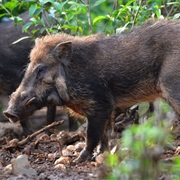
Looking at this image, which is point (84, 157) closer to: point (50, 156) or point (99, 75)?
point (50, 156)

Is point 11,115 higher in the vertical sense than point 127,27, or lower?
lower

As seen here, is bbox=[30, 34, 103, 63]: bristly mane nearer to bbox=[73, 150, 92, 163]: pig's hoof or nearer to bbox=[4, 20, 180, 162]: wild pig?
bbox=[4, 20, 180, 162]: wild pig

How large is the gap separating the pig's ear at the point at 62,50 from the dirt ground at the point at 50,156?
0.71m

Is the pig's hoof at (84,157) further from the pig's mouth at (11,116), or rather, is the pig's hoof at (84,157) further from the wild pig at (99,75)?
the pig's mouth at (11,116)

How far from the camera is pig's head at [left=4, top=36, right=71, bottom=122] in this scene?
591cm

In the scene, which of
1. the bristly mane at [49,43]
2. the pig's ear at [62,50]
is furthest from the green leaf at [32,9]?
the pig's ear at [62,50]

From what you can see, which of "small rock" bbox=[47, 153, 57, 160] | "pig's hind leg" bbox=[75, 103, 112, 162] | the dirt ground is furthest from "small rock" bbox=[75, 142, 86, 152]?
"pig's hind leg" bbox=[75, 103, 112, 162]

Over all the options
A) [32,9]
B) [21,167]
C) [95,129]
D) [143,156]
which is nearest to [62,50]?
[95,129]

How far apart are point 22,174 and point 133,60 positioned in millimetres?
1743

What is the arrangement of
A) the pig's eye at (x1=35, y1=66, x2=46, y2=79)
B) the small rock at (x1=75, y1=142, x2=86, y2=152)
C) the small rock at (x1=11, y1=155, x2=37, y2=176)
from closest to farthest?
1. the small rock at (x1=11, y1=155, x2=37, y2=176)
2. the pig's eye at (x1=35, y1=66, x2=46, y2=79)
3. the small rock at (x1=75, y1=142, x2=86, y2=152)

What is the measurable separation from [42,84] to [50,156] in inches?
26.4

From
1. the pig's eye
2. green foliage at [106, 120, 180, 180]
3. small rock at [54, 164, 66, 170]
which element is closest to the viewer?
green foliage at [106, 120, 180, 180]

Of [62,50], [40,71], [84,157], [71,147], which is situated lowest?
[71,147]

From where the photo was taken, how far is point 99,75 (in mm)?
6020
